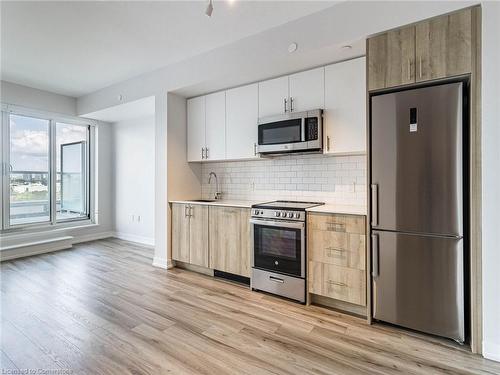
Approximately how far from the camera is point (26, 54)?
3537 millimetres

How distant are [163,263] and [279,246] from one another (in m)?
1.97

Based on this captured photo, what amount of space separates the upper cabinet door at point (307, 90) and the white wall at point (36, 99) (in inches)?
184

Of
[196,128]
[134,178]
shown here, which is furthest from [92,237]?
[196,128]

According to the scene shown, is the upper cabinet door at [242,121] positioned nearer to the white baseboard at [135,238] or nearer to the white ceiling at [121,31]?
the white ceiling at [121,31]

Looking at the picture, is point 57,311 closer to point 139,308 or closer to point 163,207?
point 139,308

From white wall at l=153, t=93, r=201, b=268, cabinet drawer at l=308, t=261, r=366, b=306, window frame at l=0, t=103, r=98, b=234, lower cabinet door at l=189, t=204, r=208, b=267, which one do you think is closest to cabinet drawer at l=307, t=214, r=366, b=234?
cabinet drawer at l=308, t=261, r=366, b=306

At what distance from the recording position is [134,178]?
221 inches

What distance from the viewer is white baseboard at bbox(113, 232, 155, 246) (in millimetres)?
5316

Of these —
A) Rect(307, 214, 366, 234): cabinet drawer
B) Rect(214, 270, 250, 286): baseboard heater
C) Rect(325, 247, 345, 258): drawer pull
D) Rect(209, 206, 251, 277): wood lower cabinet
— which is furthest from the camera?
Rect(214, 270, 250, 286): baseboard heater

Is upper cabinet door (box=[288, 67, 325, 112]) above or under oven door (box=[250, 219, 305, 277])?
above

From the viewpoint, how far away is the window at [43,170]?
4695mm

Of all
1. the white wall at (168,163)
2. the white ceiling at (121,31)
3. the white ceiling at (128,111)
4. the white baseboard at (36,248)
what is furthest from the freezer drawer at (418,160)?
the white baseboard at (36,248)

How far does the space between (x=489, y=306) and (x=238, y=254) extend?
Result: 2.32 m

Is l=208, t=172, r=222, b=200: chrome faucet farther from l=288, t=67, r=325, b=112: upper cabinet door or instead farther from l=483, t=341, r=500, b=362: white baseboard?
l=483, t=341, r=500, b=362: white baseboard
